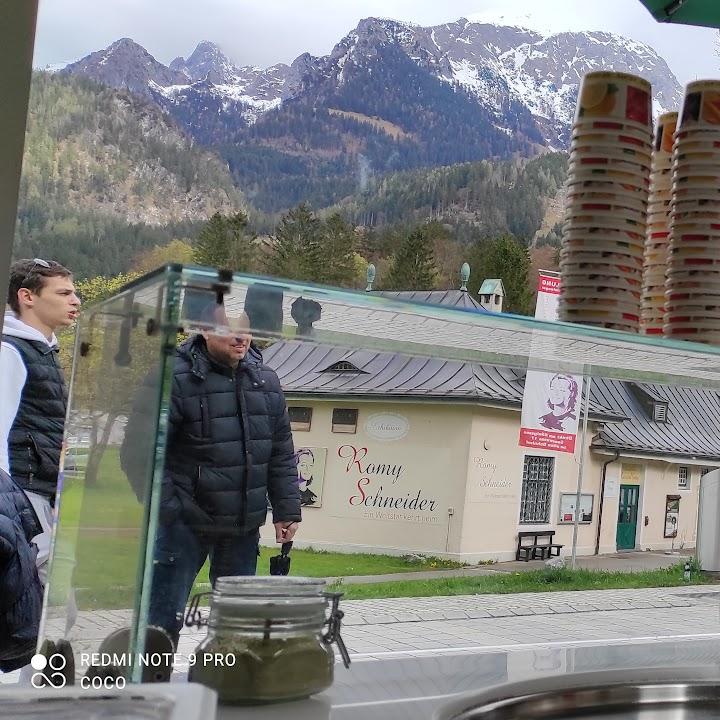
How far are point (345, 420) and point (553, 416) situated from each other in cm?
303

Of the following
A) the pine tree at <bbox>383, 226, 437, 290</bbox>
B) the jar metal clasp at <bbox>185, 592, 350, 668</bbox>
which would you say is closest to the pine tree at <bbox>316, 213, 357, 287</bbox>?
the pine tree at <bbox>383, 226, 437, 290</bbox>

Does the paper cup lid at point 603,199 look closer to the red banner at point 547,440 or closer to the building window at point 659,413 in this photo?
the building window at point 659,413

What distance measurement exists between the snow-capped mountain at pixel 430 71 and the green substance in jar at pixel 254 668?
23.8 ft

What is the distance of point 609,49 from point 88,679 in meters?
9.20

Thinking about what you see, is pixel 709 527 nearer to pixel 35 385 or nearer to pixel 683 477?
pixel 35 385

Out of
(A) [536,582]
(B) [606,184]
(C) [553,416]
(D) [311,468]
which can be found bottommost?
(A) [536,582]

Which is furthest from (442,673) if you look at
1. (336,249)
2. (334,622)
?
(336,249)

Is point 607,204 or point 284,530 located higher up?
point 607,204

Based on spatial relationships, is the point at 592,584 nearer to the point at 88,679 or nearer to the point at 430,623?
the point at 430,623

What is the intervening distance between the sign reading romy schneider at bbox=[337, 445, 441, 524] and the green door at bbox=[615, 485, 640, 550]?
1.27 m

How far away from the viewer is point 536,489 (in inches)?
218

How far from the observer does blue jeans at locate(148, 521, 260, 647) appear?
422 mm

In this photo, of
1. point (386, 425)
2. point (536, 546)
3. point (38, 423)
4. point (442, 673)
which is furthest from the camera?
point (536, 546)

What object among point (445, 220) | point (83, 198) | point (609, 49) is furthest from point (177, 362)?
point (609, 49)
